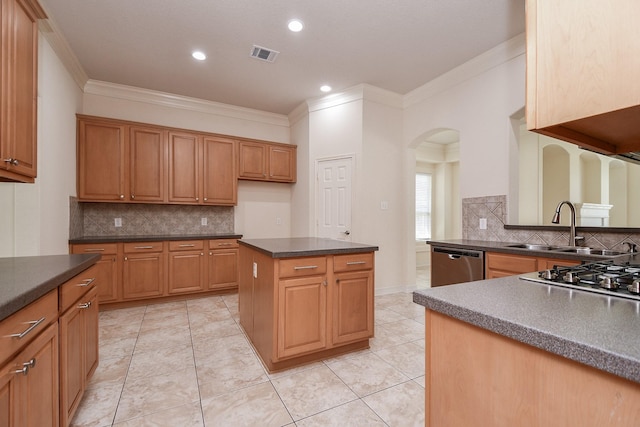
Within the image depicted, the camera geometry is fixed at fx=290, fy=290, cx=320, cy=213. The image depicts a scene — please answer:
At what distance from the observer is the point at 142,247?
375 cm

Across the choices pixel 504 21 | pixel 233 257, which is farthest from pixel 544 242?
pixel 233 257

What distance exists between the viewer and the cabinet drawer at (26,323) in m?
0.91

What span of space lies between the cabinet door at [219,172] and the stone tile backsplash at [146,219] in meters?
0.38

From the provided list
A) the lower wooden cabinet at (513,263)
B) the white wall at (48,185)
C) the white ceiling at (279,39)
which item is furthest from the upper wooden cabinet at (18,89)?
the lower wooden cabinet at (513,263)

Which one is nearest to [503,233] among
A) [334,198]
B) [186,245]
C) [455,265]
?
[455,265]

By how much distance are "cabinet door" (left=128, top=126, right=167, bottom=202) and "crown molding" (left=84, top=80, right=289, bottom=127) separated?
644 millimetres

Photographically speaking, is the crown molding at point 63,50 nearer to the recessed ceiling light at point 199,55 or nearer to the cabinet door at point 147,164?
the cabinet door at point 147,164

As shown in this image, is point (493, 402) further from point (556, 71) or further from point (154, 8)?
point (154, 8)

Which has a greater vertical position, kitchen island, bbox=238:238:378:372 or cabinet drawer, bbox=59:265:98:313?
cabinet drawer, bbox=59:265:98:313

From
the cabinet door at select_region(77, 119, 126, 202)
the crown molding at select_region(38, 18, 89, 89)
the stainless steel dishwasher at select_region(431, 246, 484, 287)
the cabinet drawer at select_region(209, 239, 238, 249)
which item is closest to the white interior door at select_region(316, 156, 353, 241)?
the cabinet drawer at select_region(209, 239, 238, 249)

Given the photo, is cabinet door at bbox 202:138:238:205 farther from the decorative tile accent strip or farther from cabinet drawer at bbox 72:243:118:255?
cabinet drawer at bbox 72:243:118:255

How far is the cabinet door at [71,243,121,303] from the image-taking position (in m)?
3.53

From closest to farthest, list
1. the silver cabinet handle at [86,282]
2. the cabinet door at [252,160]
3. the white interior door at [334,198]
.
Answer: the silver cabinet handle at [86,282]
the white interior door at [334,198]
the cabinet door at [252,160]

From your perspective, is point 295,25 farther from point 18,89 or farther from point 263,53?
point 18,89
